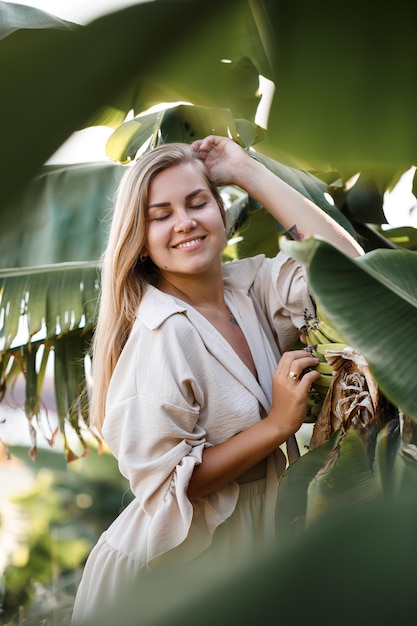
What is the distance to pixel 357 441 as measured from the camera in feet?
2.25

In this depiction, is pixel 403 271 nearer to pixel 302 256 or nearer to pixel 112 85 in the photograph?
pixel 302 256

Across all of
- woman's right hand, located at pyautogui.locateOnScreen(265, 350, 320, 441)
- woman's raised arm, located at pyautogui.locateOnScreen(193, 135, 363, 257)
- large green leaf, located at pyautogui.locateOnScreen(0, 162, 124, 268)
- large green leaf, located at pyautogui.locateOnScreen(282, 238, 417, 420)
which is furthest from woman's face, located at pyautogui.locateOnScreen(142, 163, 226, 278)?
large green leaf, located at pyautogui.locateOnScreen(0, 162, 124, 268)

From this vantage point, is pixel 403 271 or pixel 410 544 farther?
pixel 403 271

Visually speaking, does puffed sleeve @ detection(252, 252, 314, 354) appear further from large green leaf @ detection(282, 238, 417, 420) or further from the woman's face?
large green leaf @ detection(282, 238, 417, 420)

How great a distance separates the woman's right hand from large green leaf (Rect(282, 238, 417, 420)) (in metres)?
0.56

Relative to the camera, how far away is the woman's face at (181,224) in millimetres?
1198

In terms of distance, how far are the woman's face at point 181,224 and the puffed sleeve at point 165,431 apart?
9cm

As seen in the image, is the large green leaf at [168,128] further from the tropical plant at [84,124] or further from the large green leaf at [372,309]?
the large green leaf at [372,309]

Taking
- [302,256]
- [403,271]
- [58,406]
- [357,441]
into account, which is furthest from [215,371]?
[58,406]

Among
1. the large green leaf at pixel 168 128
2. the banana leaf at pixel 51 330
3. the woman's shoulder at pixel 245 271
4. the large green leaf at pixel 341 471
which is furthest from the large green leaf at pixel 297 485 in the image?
the banana leaf at pixel 51 330

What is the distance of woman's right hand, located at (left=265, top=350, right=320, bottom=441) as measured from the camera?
3.54ft

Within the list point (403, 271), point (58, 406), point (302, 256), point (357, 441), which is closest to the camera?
point (302, 256)

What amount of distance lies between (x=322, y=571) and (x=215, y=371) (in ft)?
3.42

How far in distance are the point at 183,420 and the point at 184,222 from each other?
0.98 ft
